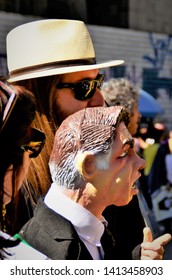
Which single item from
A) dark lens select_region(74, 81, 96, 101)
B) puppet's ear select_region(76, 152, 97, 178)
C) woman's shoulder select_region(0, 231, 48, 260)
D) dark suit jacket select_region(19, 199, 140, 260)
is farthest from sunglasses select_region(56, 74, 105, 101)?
woman's shoulder select_region(0, 231, 48, 260)

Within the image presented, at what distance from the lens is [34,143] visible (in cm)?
190

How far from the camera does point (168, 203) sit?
4680mm

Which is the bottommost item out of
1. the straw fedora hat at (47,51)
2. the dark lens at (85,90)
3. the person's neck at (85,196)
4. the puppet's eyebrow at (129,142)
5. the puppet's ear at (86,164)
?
the person's neck at (85,196)

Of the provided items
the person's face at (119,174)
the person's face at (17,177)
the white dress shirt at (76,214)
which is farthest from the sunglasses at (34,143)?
the person's face at (119,174)

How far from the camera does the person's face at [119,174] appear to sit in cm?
186

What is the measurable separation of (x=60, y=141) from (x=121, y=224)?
47 centimetres

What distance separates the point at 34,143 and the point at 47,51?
34cm

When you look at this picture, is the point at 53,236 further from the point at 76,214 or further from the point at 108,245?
the point at 108,245

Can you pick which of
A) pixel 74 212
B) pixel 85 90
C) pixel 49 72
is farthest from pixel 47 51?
pixel 74 212

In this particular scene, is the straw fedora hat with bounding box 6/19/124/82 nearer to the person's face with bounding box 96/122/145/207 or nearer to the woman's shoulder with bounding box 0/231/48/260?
the person's face with bounding box 96/122/145/207

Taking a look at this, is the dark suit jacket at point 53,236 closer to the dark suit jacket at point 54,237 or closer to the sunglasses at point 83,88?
the dark suit jacket at point 54,237

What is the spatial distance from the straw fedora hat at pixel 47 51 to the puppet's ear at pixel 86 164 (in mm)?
331

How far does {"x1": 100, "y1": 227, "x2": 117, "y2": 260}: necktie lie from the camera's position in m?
1.98
